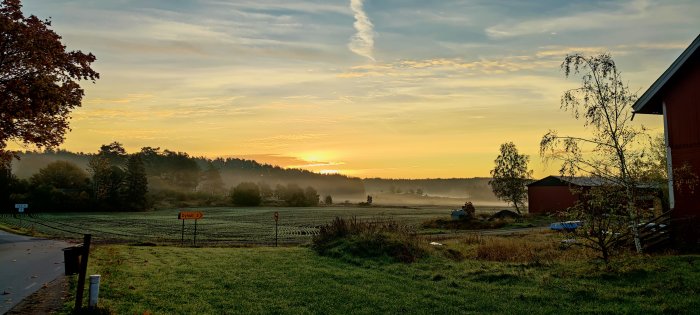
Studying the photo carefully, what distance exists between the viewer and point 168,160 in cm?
18938

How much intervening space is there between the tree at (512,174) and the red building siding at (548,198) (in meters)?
5.20

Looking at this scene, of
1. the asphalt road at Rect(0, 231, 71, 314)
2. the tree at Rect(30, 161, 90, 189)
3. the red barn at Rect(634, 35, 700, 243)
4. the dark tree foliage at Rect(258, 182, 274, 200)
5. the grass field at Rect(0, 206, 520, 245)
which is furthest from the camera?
the dark tree foliage at Rect(258, 182, 274, 200)

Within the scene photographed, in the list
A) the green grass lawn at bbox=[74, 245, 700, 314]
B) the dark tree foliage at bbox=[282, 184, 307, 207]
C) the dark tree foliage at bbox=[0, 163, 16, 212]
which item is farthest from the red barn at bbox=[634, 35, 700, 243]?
the dark tree foliage at bbox=[282, 184, 307, 207]

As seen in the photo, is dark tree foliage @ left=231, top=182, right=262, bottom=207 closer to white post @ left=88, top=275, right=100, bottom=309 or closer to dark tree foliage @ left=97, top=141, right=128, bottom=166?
dark tree foliage @ left=97, top=141, right=128, bottom=166

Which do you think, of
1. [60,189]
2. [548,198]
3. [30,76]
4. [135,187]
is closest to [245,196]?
[135,187]

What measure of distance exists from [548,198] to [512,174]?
9920 millimetres

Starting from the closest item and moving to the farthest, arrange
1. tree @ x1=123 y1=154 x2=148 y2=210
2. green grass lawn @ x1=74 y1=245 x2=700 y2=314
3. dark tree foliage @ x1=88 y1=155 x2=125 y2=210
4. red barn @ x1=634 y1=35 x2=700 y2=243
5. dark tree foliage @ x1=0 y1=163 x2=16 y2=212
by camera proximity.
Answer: green grass lawn @ x1=74 y1=245 x2=700 y2=314, red barn @ x1=634 y1=35 x2=700 y2=243, dark tree foliage @ x1=0 y1=163 x2=16 y2=212, dark tree foliage @ x1=88 y1=155 x2=125 y2=210, tree @ x1=123 y1=154 x2=148 y2=210

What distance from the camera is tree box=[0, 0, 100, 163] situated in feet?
71.6

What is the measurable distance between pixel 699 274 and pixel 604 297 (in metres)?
3.64

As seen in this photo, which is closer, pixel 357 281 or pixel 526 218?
pixel 357 281

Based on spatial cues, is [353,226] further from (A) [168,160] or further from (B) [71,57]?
(A) [168,160]

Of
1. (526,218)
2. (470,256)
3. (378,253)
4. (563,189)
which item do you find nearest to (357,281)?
(378,253)

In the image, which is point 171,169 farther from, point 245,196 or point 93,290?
point 93,290

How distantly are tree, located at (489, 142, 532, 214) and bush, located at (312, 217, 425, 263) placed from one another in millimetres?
56950
